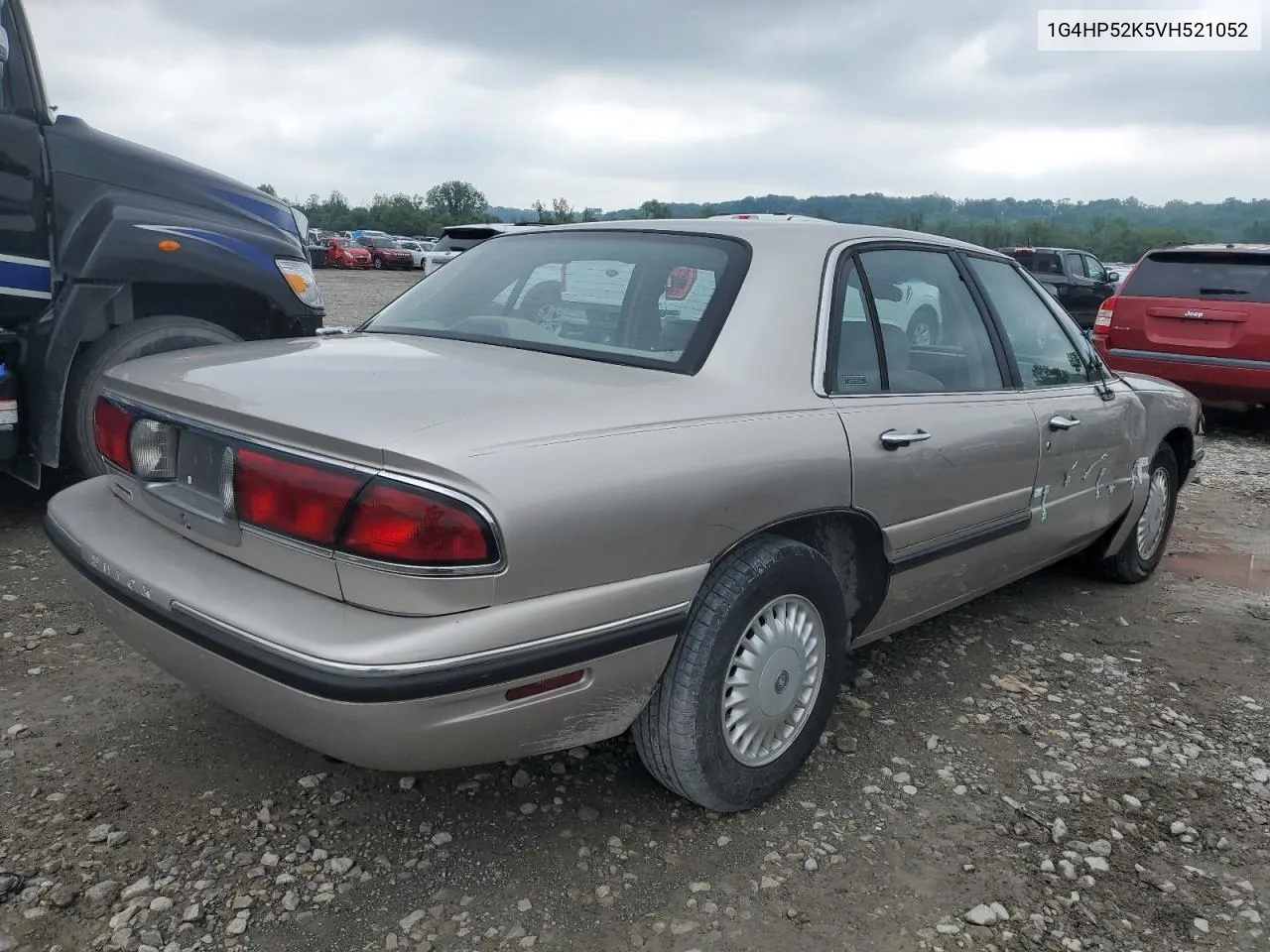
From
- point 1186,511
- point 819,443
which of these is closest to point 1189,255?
point 1186,511

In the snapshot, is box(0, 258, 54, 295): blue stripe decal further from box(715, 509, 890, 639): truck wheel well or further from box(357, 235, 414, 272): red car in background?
box(357, 235, 414, 272): red car in background

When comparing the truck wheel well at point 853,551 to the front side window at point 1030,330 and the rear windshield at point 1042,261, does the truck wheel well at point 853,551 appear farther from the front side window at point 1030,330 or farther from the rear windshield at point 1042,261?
the rear windshield at point 1042,261

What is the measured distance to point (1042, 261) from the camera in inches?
714

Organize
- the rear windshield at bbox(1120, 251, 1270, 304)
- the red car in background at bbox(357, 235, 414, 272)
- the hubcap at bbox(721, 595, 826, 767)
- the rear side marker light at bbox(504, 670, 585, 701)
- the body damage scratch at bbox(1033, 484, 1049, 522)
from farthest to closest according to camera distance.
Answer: the red car in background at bbox(357, 235, 414, 272), the rear windshield at bbox(1120, 251, 1270, 304), the body damage scratch at bbox(1033, 484, 1049, 522), the hubcap at bbox(721, 595, 826, 767), the rear side marker light at bbox(504, 670, 585, 701)

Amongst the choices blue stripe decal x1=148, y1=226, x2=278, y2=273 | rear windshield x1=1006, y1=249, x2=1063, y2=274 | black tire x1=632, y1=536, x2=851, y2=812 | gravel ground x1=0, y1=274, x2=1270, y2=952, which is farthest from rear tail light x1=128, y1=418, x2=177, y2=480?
rear windshield x1=1006, y1=249, x2=1063, y2=274

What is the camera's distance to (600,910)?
2174mm

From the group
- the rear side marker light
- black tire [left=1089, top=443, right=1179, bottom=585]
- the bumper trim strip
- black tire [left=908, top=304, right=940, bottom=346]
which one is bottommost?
black tire [left=1089, top=443, right=1179, bottom=585]

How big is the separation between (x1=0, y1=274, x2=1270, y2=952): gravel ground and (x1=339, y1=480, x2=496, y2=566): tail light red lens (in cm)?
83

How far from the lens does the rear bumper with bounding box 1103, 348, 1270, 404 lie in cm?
780

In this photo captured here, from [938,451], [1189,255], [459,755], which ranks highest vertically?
[1189,255]

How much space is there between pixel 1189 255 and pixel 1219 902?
24.6 feet

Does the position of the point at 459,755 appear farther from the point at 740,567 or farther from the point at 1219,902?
the point at 1219,902

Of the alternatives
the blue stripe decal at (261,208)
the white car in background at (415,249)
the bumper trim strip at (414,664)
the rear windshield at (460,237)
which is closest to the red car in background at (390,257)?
the white car in background at (415,249)

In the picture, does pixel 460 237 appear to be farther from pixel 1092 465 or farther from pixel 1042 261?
pixel 1092 465
